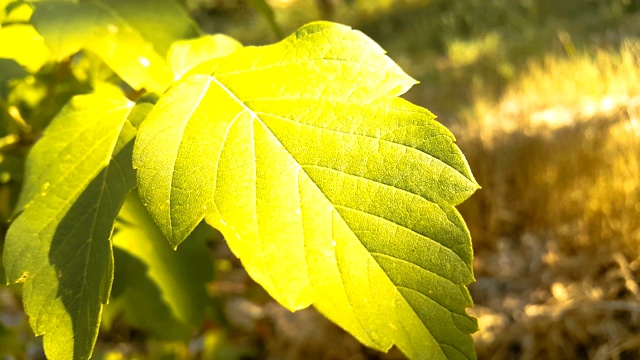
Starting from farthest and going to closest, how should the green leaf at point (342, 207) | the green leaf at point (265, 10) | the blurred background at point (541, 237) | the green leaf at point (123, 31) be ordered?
the blurred background at point (541, 237) < the green leaf at point (265, 10) < the green leaf at point (123, 31) < the green leaf at point (342, 207)

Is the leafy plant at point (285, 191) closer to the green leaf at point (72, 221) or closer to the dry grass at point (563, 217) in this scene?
the green leaf at point (72, 221)

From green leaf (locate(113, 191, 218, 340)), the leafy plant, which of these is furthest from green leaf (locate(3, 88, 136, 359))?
green leaf (locate(113, 191, 218, 340))

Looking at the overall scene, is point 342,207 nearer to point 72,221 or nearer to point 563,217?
point 72,221

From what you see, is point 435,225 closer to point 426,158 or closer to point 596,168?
point 426,158

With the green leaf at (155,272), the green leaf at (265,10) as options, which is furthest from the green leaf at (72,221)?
the green leaf at (265,10)

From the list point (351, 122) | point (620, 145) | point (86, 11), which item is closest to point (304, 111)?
point (351, 122)

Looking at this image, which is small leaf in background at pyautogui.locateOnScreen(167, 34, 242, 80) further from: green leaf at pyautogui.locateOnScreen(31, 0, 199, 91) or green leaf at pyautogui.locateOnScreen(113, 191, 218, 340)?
green leaf at pyautogui.locateOnScreen(113, 191, 218, 340)

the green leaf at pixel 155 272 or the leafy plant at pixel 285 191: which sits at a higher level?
the leafy plant at pixel 285 191
